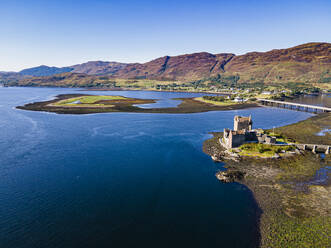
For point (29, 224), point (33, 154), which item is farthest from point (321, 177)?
point (33, 154)

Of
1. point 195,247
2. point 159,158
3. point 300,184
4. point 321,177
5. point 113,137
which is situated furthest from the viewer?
point 113,137

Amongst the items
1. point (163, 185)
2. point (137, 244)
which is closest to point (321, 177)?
point (163, 185)

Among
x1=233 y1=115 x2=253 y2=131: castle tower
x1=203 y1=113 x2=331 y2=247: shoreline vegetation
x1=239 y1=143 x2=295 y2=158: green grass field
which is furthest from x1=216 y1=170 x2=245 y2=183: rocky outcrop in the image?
x1=233 y1=115 x2=253 y2=131: castle tower

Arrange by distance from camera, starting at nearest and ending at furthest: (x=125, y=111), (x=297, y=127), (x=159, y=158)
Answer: (x=159, y=158) < (x=297, y=127) < (x=125, y=111)

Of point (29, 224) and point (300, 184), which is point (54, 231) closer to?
point (29, 224)

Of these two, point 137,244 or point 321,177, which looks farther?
point 321,177

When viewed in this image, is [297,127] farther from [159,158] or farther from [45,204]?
[45,204]

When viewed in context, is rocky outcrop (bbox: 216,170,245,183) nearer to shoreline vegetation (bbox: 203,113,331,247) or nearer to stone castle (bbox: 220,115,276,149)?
shoreline vegetation (bbox: 203,113,331,247)

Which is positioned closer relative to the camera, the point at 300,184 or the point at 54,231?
the point at 54,231
